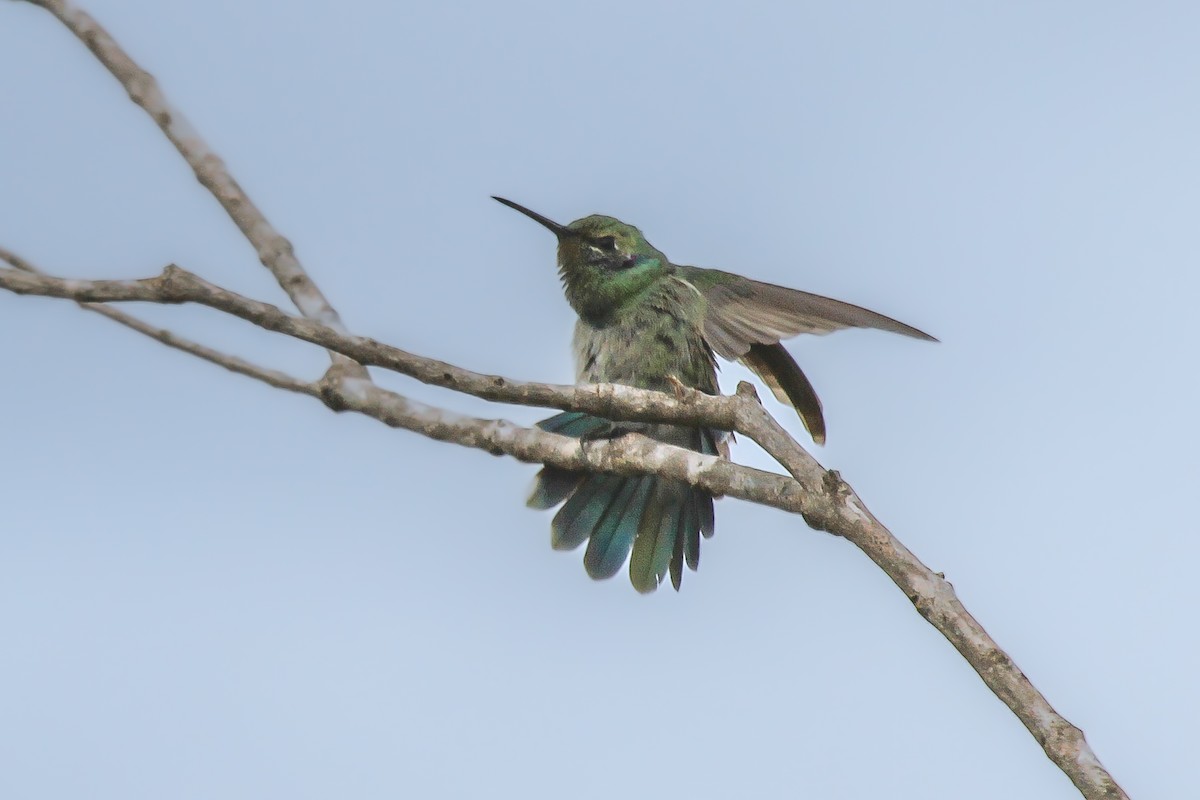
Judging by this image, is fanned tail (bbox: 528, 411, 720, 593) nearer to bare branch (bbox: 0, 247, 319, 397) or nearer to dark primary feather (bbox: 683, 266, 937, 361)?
dark primary feather (bbox: 683, 266, 937, 361)

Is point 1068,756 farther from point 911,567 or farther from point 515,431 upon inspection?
point 515,431

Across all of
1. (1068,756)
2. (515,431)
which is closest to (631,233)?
(515,431)

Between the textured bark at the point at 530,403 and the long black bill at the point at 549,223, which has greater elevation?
the long black bill at the point at 549,223

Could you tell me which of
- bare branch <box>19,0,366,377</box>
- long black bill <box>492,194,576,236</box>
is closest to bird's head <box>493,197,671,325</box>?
long black bill <box>492,194,576,236</box>

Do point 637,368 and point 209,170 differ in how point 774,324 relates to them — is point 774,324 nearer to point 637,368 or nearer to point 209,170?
point 637,368

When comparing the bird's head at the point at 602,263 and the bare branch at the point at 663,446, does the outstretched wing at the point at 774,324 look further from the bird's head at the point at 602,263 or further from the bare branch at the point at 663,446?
the bare branch at the point at 663,446

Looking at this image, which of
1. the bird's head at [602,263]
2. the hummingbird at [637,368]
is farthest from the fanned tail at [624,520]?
the bird's head at [602,263]
